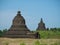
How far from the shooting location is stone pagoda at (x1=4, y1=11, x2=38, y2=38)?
35031 millimetres

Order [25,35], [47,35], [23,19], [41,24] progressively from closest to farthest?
[25,35], [23,19], [47,35], [41,24]

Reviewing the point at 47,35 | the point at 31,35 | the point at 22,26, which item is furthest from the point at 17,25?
the point at 47,35

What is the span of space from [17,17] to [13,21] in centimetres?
92

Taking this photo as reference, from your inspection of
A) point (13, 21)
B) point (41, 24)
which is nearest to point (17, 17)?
point (13, 21)

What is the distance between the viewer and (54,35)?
4094 centimetres

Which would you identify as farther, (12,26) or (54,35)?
(54,35)

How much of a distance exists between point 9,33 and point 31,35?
3.33 m

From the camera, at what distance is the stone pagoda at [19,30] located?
3503 cm

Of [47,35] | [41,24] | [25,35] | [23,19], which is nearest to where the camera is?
[25,35]

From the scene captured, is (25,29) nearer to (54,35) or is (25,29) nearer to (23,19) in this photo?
(23,19)

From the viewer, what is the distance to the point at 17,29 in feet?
117

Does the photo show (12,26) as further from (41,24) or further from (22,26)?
(41,24)

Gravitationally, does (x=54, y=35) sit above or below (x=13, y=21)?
below

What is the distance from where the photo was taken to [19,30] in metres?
35.6
